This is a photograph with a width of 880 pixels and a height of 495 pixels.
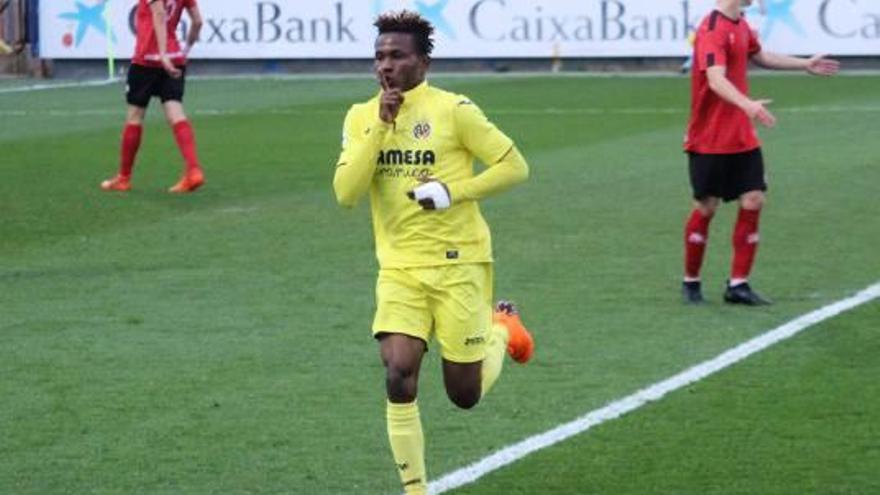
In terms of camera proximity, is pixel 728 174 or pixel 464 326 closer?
pixel 464 326

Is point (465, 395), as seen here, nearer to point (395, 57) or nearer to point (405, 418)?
point (405, 418)

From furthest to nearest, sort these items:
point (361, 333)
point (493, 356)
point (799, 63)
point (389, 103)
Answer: point (799, 63) → point (361, 333) → point (493, 356) → point (389, 103)

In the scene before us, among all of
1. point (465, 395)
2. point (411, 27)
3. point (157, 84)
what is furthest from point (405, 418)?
point (157, 84)

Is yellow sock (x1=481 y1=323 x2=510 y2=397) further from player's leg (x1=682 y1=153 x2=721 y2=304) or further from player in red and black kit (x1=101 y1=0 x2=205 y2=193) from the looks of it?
player in red and black kit (x1=101 y1=0 x2=205 y2=193)

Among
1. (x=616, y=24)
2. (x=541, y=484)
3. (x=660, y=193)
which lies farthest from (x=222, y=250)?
(x=616, y=24)

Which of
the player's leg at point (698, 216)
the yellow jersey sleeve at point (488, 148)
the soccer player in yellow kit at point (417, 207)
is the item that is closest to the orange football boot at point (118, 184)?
the player's leg at point (698, 216)

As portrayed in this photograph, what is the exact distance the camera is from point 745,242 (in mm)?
13422

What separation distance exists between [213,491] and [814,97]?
22.4m

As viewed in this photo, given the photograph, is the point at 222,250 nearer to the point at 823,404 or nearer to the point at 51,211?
the point at 51,211

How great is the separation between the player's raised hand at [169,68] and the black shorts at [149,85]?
13 cm

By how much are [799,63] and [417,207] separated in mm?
5291

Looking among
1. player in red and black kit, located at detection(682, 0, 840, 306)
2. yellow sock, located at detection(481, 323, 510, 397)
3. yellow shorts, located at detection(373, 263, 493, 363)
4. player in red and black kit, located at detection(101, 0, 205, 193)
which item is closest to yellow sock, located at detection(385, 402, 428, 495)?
yellow shorts, located at detection(373, 263, 493, 363)

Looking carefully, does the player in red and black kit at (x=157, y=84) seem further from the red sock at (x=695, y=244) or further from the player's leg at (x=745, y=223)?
the player's leg at (x=745, y=223)

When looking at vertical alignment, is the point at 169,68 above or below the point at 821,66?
below
